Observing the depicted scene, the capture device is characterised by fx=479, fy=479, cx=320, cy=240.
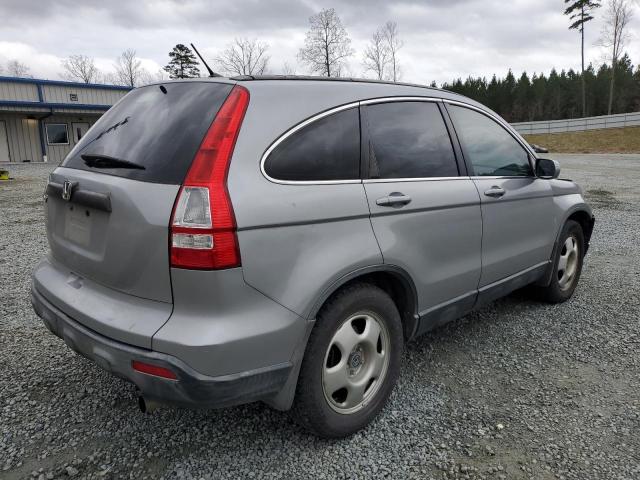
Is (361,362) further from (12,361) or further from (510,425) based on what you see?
(12,361)

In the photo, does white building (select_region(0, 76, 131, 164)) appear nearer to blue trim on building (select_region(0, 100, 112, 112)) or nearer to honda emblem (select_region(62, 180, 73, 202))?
blue trim on building (select_region(0, 100, 112, 112))

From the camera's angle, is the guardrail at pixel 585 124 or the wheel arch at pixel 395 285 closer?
the wheel arch at pixel 395 285

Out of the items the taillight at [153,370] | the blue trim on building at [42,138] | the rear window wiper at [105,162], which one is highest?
the blue trim on building at [42,138]

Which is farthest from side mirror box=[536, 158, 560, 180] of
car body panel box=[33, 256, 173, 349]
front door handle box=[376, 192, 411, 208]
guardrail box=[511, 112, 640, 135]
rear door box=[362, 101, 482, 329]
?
guardrail box=[511, 112, 640, 135]

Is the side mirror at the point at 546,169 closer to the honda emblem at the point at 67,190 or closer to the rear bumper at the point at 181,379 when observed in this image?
the rear bumper at the point at 181,379

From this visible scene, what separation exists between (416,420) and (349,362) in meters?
0.57

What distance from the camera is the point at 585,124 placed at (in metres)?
41.5

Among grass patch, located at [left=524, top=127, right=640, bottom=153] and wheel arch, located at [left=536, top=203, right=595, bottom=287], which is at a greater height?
→ grass patch, located at [left=524, top=127, right=640, bottom=153]

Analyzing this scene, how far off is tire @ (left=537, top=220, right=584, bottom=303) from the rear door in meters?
1.46

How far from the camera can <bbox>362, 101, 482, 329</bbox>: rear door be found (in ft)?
8.25

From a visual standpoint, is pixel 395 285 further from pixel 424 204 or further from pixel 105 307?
pixel 105 307

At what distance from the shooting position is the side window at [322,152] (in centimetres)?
213

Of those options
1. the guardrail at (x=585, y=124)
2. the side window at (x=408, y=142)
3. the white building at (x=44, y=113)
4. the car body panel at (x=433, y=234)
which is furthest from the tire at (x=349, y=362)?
the guardrail at (x=585, y=124)

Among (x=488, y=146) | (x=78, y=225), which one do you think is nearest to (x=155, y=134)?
(x=78, y=225)
